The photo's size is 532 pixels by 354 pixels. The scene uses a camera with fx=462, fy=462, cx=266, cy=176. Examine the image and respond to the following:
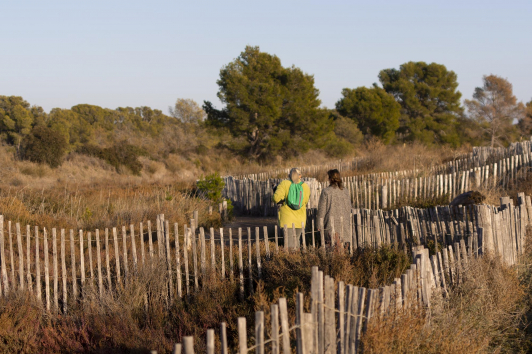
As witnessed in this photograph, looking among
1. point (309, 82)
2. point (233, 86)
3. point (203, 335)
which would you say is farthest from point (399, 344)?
point (309, 82)

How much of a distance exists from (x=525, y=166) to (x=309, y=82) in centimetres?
1894

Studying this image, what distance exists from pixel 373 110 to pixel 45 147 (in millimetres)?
25730

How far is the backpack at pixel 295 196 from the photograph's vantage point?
643cm

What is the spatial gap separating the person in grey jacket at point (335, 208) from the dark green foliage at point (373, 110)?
33312 mm

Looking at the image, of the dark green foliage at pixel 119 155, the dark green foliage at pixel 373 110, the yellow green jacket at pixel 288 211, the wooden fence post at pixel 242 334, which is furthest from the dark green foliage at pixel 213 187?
the dark green foliage at pixel 373 110

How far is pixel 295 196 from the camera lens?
6.45m

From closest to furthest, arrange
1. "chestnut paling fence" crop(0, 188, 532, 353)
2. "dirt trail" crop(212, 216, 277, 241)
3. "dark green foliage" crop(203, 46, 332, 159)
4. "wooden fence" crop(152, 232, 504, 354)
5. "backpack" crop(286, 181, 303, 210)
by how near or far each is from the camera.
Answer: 1. "wooden fence" crop(152, 232, 504, 354)
2. "chestnut paling fence" crop(0, 188, 532, 353)
3. "backpack" crop(286, 181, 303, 210)
4. "dirt trail" crop(212, 216, 277, 241)
5. "dark green foliage" crop(203, 46, 332, 159)

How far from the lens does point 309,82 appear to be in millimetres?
30141

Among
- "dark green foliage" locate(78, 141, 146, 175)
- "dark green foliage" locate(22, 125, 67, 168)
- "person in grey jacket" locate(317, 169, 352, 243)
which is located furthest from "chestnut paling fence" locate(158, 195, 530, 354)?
"dark green foliage" locate(22, 125, 67, 168)

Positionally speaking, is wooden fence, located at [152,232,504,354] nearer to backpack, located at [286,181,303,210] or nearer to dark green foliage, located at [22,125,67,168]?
backpack, located at [286,181,303,210]

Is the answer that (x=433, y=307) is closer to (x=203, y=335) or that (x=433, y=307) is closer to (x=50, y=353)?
(x=203, y=335)

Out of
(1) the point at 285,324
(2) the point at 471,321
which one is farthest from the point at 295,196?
(1) the point at 285,324

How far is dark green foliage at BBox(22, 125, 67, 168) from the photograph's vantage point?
24.7 metres

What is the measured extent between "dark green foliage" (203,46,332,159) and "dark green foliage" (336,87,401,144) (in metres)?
9.78
